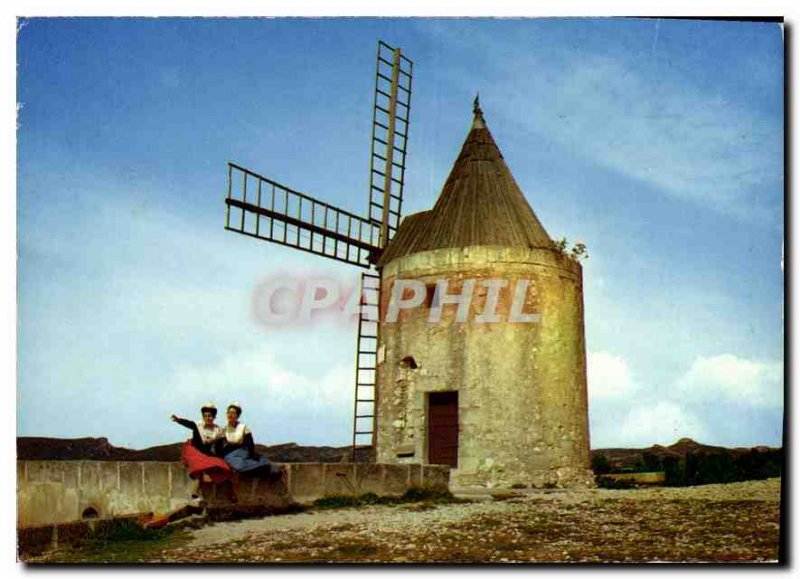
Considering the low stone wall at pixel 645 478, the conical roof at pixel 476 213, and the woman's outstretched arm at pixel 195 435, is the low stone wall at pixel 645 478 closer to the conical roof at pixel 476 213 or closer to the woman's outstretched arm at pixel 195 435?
the conical roof at pixel 476 213

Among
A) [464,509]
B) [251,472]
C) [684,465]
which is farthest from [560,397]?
[251,472]

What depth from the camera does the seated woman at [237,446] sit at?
11422 mm

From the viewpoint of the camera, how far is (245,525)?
36.6 ft

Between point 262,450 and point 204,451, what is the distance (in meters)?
7.85

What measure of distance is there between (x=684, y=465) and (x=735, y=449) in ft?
5.76

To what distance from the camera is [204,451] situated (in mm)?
11398

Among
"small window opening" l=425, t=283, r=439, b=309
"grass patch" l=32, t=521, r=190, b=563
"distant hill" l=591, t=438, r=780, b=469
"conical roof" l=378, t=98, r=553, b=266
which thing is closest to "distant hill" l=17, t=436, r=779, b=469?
"distant hill" l=591, t=438, r=780, b=469

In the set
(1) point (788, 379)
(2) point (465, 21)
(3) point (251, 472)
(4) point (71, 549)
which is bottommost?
(4) point (71, 549)

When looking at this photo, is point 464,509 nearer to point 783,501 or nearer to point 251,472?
point 251,472

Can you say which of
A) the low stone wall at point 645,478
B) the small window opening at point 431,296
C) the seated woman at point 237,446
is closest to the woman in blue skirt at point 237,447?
the seated woman at point 237,446

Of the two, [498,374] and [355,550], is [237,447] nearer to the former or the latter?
[355,550]

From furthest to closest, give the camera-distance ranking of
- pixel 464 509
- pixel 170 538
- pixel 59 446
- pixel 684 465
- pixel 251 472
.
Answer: pixel 684 465 → pixel 59 446 → pixel 464 509 → pixel 251 472 → pixel 170 538

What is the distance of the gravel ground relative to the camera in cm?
1034

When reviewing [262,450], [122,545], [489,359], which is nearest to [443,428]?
[489,359]
